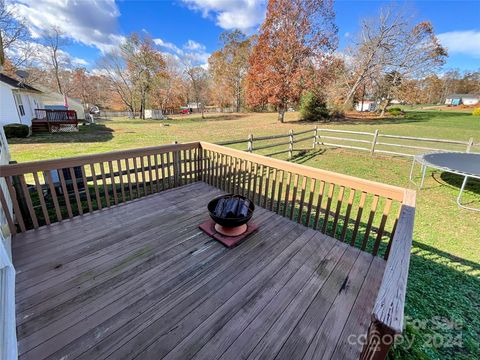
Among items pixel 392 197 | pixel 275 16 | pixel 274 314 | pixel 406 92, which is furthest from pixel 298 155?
pixel 406 92

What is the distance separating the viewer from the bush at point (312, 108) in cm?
1956

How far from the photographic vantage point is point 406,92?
70.1ft

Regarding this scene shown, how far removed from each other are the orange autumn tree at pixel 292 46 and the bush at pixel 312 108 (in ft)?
8.92

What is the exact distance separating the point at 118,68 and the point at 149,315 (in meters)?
32.7

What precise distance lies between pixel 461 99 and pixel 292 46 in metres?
67.5

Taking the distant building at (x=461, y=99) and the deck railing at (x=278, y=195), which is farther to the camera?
the distant building at (x=461, y=99)

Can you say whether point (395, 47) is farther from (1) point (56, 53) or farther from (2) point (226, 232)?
(1) point (56, 53)

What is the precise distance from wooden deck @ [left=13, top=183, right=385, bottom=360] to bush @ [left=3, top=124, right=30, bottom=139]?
39.6ft

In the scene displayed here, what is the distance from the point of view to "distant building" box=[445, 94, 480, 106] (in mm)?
53250

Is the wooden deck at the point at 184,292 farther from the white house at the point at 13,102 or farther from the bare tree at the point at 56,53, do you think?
the bare tree at the point at 56,53

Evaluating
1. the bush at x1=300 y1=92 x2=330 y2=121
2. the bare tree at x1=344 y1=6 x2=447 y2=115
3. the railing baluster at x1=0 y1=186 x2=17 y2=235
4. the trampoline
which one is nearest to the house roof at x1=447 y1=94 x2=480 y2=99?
the bare tree at x1=344 y1=6 x2=447 y2=115

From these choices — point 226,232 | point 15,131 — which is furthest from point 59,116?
point 226,232

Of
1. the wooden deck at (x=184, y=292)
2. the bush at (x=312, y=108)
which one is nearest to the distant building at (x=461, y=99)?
the bush at (x=312, y=108)

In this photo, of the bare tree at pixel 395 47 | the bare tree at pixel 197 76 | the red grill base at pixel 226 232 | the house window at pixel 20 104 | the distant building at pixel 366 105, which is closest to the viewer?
the red grill base at pixel 226 232
